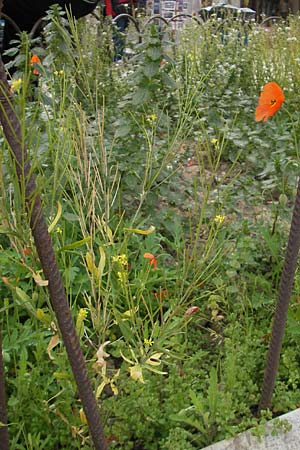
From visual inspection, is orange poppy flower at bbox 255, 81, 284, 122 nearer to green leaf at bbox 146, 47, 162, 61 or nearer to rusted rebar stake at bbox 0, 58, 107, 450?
green leaf at bbox 146, 47, 162, 61

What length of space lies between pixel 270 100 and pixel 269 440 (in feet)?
4.94

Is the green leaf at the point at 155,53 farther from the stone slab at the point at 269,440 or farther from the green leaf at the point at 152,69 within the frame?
the stone slab at the point at 269,440

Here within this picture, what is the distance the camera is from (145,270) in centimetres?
211

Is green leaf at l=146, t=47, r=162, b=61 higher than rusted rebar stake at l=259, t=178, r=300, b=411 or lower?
higher

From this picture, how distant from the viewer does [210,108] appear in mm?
3586

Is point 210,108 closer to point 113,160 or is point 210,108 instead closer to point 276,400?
point 113,160

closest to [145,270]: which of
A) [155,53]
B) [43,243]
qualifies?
[43,243]

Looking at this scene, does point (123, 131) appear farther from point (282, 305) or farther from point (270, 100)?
point (282, 305)

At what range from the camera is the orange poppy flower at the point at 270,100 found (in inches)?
107

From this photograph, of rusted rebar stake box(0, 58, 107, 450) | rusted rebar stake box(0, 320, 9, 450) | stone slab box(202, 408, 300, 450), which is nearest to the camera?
rusted rebar stake box(0, 58, 107, 450)

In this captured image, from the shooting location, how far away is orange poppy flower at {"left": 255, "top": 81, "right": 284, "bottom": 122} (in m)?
2.73

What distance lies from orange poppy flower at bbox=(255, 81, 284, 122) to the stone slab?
1383mm

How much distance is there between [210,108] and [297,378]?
6.27 feet

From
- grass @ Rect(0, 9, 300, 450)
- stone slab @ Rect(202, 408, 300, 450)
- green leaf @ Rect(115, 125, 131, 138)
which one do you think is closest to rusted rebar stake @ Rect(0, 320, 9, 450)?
grass @ Rect(0, 9, 300, 450)
